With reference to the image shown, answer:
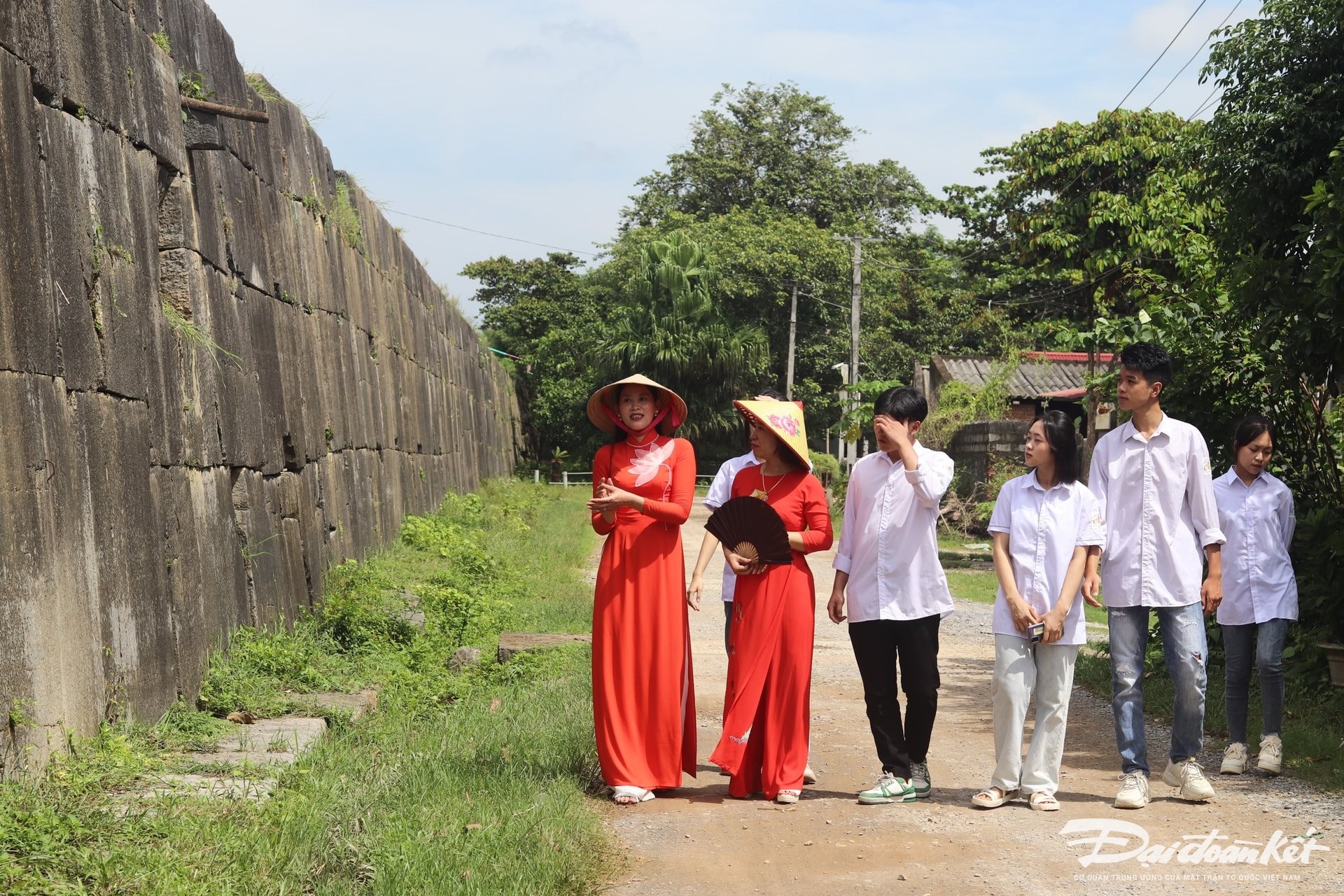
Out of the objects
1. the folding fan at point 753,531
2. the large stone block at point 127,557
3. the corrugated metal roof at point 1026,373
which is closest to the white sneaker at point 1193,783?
the folding fan at point 753,531

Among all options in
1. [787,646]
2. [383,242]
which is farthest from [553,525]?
[787,646]

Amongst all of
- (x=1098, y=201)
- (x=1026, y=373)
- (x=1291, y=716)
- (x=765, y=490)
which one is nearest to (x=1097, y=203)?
(x=1098, y=201)

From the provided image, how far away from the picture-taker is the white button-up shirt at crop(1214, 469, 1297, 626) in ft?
20.6

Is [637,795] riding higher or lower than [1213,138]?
lower

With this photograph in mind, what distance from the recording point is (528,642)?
904cm

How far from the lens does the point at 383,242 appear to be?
15.9 m

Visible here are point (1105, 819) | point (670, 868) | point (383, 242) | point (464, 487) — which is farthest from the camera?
point (464, 487)

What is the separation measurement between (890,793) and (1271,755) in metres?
1.85

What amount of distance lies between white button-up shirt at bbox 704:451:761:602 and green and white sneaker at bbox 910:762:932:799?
133 cm

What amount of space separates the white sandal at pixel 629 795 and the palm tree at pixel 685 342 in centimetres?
3123

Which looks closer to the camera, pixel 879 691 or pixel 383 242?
pixel 879 691

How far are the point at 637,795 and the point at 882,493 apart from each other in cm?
162

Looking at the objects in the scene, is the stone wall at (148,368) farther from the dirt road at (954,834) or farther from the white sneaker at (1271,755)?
the white sneaker at (1271,755)

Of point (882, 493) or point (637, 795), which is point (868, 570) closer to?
point (882, 493)
